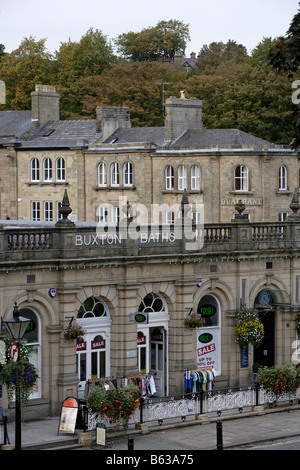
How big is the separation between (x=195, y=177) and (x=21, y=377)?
125 feet

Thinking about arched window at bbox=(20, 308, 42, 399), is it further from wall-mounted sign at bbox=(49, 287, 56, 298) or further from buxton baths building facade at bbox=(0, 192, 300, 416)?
wall-mounted sign at bbox=(49, 287, 56, 298)

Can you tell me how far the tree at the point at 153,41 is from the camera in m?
135

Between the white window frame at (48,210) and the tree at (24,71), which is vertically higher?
the tree at (24,71)

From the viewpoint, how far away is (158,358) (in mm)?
38656

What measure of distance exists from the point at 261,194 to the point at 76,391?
34479 millimetres

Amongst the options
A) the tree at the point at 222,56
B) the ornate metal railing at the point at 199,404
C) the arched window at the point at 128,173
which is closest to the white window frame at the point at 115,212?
the arched window at the point at 128,173

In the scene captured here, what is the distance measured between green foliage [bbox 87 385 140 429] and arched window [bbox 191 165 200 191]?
36.3 m

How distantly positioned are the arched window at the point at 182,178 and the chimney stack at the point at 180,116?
269cm

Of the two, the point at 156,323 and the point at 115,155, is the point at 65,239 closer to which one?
the point at 156,323

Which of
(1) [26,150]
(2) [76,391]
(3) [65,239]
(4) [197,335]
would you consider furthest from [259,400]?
(1) [26,150]

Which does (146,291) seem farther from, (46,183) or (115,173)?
(46,183)

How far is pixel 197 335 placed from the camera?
128 ft

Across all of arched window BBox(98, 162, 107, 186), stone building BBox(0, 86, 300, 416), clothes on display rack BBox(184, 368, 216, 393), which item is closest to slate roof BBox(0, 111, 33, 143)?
arched window BBox(98, 162, 107, 186)

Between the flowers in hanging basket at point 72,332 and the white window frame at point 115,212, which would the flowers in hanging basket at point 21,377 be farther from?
the white window frame at point 115,212
